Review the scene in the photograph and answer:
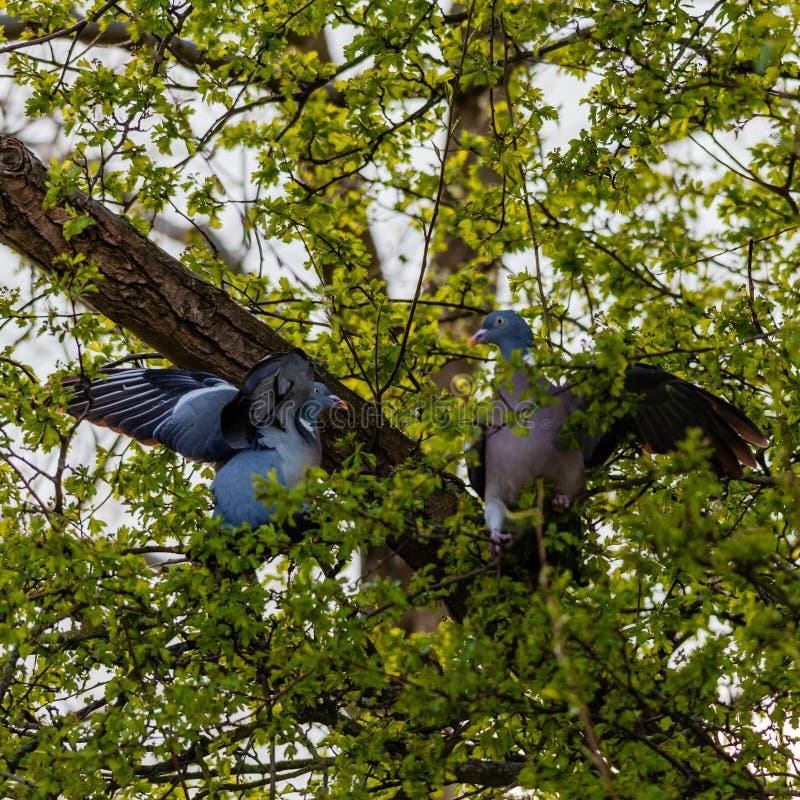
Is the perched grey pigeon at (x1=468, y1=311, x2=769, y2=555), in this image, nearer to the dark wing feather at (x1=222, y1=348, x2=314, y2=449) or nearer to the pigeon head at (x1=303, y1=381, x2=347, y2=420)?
the pigeon head at (x1=303, y1=381, x2=347, y2=420)

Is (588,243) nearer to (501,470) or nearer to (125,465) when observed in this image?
(501,470)

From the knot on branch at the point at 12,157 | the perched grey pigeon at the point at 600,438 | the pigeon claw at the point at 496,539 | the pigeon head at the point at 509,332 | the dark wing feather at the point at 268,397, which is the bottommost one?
the pigeon claw at the point at 496,539

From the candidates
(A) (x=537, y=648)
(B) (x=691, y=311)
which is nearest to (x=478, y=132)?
(B) (x=691, y=311)

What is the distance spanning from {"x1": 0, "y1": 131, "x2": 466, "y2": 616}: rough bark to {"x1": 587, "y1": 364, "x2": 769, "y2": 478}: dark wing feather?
836 millimetres

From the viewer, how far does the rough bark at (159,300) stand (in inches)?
188

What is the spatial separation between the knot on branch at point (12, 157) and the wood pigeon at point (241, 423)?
945mm

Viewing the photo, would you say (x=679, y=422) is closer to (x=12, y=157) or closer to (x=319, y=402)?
(x=319, y=402)

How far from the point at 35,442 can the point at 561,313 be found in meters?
2.53

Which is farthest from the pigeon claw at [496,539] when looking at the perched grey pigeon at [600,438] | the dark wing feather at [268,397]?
the dark wing feather at [268,397]

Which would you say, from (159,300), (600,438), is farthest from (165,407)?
(600,438)

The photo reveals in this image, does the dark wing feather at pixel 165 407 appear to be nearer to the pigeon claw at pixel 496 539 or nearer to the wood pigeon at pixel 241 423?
the wood pigeon at pixel 241 423

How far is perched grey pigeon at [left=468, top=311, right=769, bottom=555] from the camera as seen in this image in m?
4.40

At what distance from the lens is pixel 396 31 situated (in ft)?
16.4

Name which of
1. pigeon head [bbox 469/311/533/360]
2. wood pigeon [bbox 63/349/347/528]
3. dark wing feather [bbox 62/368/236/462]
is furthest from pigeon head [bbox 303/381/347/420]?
pigeon head [bbox 469/311/533/360]
